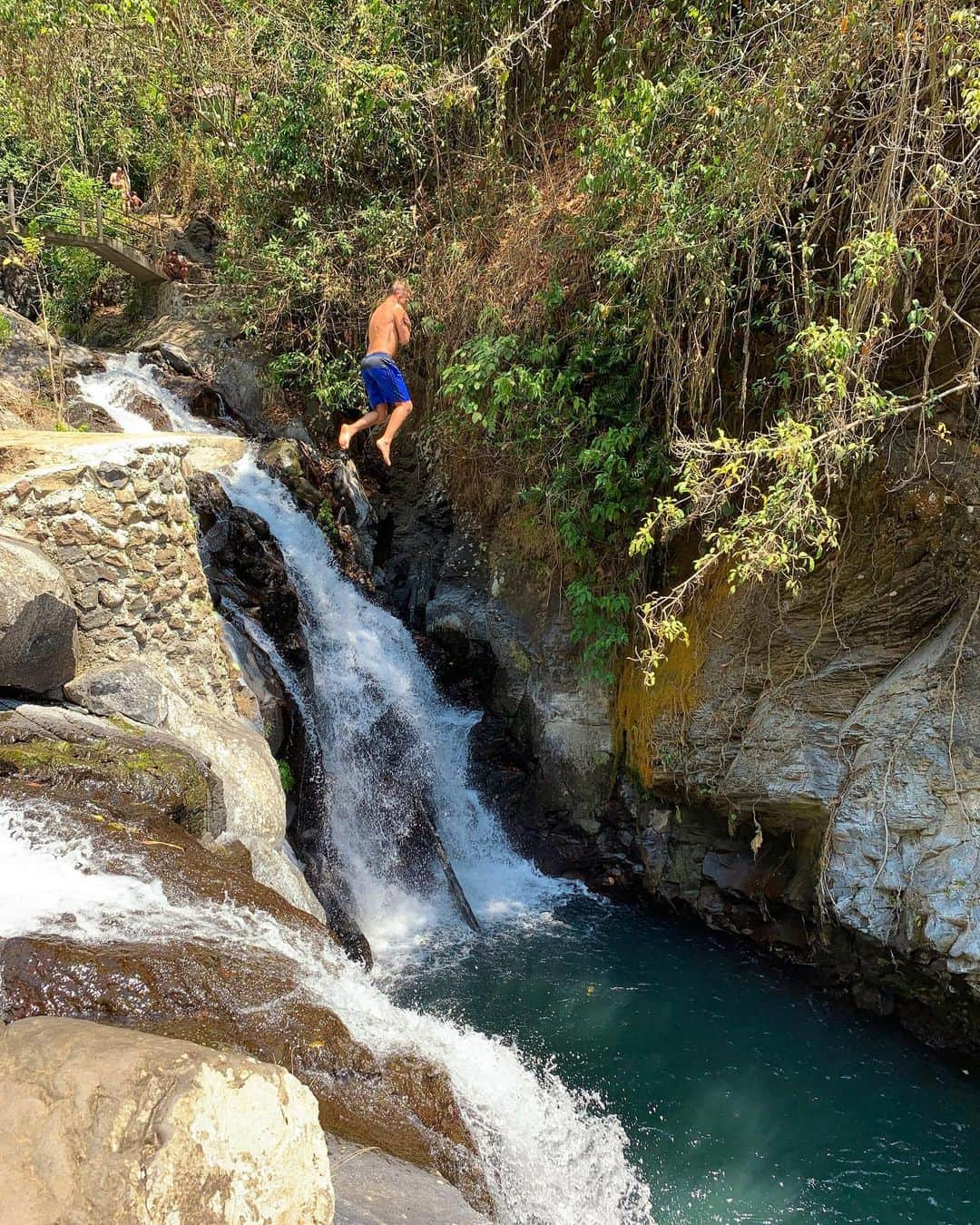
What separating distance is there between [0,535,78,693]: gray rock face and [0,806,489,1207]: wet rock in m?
1.35

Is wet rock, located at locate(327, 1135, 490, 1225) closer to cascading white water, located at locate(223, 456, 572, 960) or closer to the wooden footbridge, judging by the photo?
cascading white water, located at locate(223, 456, 572, 960)

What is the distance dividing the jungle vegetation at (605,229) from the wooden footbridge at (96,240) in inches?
19.4

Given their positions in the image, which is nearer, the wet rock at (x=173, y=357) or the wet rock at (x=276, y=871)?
the wet rock at (x=276, y=871)

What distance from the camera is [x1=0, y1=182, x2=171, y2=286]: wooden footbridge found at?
10328 mm

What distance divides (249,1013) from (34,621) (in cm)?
238

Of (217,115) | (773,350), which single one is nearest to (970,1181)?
(773,350)

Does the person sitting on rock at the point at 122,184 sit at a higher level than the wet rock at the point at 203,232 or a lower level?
higher

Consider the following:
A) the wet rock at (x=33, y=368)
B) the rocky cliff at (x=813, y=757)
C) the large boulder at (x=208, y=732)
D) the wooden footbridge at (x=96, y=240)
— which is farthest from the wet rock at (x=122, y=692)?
the wooden footbridge at (x=96, y=240)

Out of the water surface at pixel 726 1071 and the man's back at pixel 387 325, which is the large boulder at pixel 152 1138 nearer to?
the water surface at pixel 726 1071

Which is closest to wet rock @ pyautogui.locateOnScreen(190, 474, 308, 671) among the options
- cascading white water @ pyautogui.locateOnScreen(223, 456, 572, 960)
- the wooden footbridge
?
cascading white water @ pyautogui.locateOnScreen(223, 456, 572, 960)

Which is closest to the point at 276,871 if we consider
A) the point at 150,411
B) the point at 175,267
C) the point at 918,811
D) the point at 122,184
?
the point at 918,811

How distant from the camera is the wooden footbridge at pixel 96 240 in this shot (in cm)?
1033

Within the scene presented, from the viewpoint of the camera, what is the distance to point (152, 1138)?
161 centimetres

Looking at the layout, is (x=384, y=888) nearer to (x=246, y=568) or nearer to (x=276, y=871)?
(x=276, y=871)
